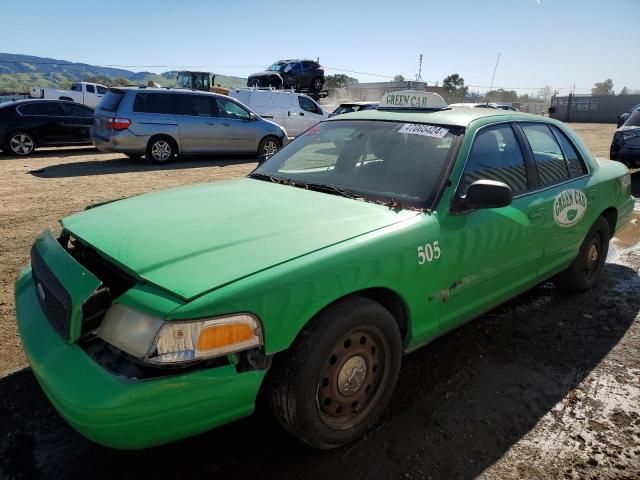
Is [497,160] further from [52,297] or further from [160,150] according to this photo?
[160,150]

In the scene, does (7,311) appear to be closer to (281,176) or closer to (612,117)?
(281,176)

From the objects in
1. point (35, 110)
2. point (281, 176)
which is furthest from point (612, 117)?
point (281, 176)

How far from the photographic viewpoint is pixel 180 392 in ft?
5.72

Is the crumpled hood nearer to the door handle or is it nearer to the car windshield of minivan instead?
the car windshield of minivan

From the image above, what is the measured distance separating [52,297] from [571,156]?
376 centimetres

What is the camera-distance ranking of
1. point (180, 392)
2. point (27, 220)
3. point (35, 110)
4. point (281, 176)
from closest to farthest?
point (180, 392), point (281, 176), point (27, 220), point (35, 110)

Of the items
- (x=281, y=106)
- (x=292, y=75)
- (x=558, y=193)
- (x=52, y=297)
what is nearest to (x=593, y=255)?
(x=558, y=193)

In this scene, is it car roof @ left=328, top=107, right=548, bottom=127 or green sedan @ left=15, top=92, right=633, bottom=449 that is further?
car roof @ left=328, top=107, right=548, bottom=127

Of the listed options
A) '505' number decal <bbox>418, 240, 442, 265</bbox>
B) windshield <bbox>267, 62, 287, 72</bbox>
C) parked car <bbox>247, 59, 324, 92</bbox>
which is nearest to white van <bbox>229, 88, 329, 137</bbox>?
parked car <bbox>247, 59, 324, 92</bbox>

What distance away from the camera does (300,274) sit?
1.96 metres

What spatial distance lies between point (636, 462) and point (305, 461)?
1579mm

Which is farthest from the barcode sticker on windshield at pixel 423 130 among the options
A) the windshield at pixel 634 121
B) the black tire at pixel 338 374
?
the windshield at pixel 634 121

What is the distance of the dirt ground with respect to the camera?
2.18 metres

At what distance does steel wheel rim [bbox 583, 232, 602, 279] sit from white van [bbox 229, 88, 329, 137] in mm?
12325
